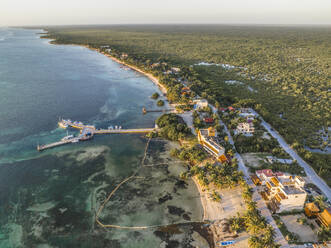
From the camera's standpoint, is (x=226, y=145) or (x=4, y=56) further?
(x=4, y=56)

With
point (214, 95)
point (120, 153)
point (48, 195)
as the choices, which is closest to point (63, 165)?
point (48, 195)

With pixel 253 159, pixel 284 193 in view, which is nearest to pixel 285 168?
pixel 253 159

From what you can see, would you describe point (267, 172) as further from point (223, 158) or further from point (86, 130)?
point (86, 130)

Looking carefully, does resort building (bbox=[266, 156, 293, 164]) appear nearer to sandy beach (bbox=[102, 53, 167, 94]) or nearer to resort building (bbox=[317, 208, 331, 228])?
resort building (bbox=[317, 208, 331, 228])

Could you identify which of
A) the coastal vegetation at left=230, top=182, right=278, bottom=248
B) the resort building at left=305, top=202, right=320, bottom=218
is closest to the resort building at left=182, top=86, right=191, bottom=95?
the coastal vegetation at left=230, top=182, right=278, bottom=248

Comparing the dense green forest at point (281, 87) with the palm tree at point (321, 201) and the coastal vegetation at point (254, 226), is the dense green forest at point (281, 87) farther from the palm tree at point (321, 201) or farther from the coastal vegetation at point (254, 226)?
the coastal vegetation at point (254, 226)

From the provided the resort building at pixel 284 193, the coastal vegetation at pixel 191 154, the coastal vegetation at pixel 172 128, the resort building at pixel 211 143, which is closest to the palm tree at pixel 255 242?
the resort building at pixel 284 193

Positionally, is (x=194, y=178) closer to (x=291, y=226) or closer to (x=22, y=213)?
(x=291, y=226)

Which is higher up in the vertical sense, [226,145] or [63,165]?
[226,145]
